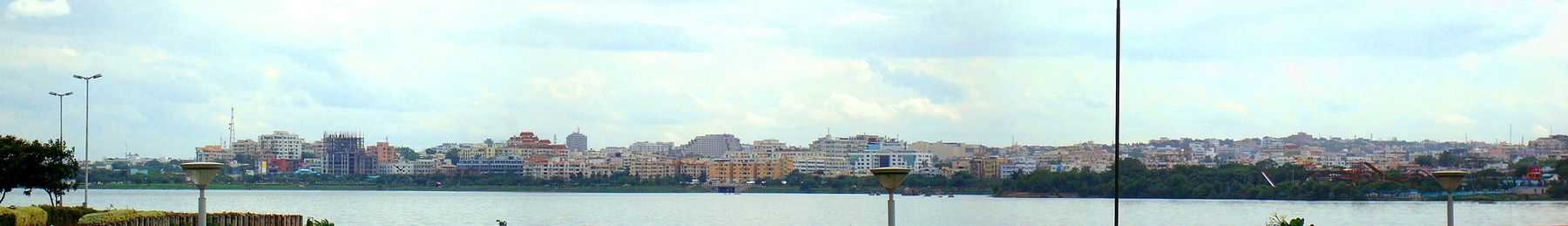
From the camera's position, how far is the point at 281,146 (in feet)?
447

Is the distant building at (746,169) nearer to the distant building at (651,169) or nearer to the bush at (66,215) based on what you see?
the distant building at (651,169)

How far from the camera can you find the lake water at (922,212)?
51.7 meters

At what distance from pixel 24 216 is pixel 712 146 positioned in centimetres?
11843

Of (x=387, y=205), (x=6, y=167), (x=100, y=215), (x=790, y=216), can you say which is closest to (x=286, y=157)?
(x=387, y=205)

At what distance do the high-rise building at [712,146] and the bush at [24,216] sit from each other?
112157mm

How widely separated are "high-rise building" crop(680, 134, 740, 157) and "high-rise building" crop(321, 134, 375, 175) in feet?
76.2

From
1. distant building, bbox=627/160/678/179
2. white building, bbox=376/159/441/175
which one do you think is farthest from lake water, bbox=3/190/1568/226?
white building, bbox=376/159/441/175

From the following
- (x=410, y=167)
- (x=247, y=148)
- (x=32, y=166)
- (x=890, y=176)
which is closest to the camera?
(x=890, y=176)

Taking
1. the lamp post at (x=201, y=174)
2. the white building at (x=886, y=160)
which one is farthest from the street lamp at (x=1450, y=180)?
the white building at (x=886, y=160)

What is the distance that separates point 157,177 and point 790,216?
59.0 m

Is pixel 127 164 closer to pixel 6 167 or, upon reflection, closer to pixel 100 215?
pixel 6 167

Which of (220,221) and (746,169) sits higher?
(220,221)

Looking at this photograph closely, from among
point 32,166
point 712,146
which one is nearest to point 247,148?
point 712,146

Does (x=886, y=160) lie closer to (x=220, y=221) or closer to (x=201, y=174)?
(x=220, y=221)
